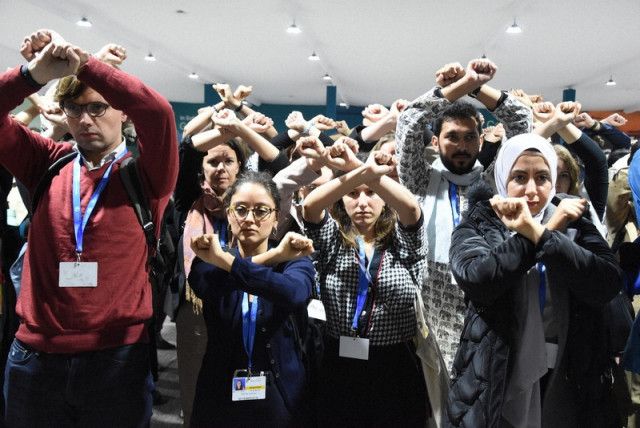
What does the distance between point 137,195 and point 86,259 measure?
25 centimetres

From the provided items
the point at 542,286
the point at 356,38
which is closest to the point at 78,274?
the point at 542,286

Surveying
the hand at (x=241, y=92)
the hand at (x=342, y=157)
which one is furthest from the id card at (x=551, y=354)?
the hand at (x=241, y=92)

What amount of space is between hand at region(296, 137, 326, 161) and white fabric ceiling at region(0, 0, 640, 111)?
17.6 ft

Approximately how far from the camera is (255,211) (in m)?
1.93

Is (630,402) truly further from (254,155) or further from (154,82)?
(154,82)

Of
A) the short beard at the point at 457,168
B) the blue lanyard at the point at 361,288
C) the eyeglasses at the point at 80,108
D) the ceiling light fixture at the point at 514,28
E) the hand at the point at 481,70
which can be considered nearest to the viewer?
the eyeglasses at the point at 80,108

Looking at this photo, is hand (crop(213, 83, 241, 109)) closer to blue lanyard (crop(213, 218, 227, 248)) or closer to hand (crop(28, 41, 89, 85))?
blue lanyard (crop(213, 218, 227, 248))

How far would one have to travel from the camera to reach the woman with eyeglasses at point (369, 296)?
1970 millimetres

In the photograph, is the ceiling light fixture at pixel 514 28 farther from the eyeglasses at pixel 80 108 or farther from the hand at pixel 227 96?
the eyeglasses at pixel 80 108

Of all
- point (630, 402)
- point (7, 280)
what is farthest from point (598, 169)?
point (7, 280)

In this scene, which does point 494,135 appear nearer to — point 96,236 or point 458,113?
point 458,113

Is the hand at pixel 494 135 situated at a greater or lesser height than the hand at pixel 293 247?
greater

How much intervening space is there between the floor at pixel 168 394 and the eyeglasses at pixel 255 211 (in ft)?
6.25

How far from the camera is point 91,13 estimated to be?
7.80m
